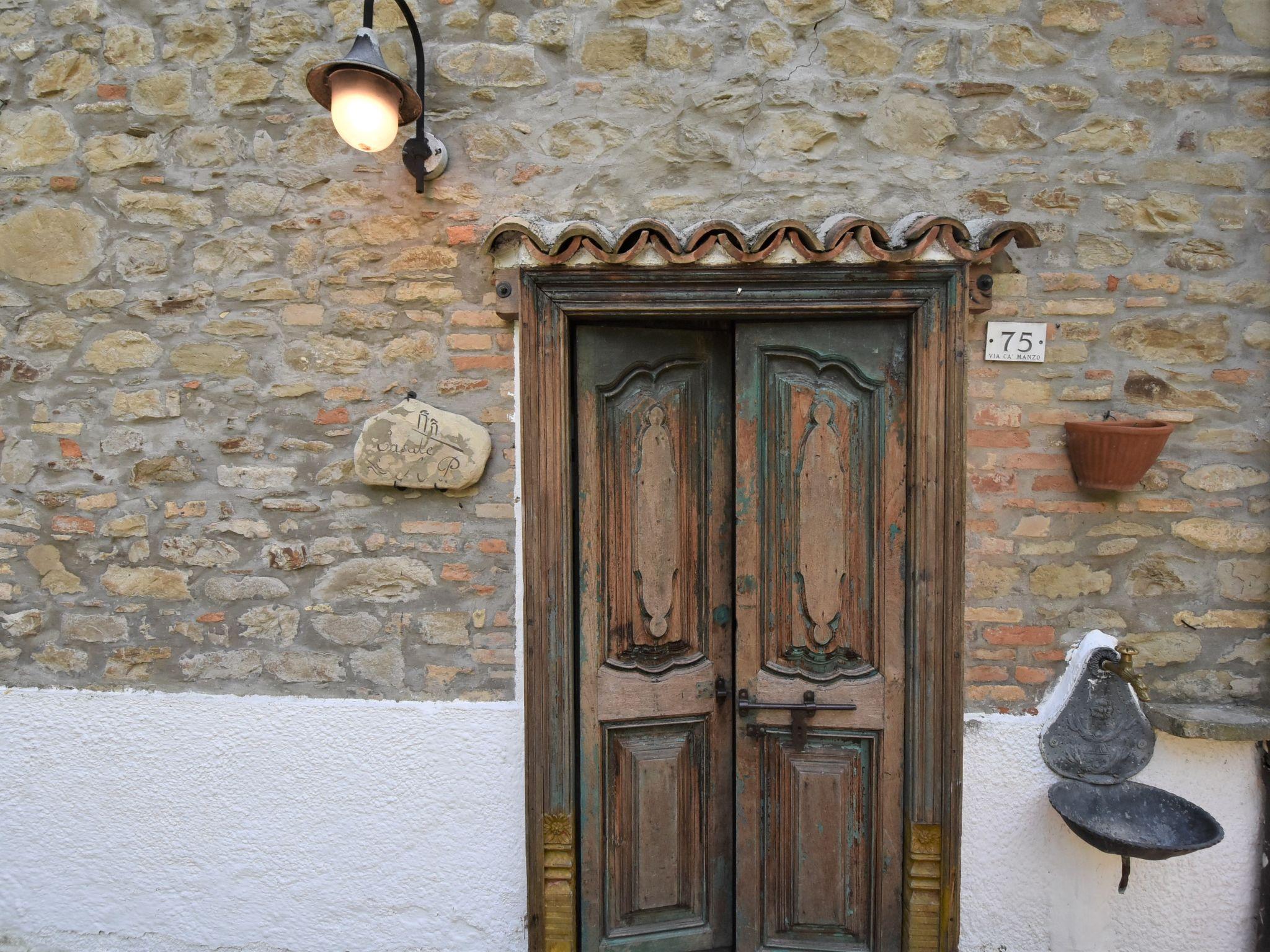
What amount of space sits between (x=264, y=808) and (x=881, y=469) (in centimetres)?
254

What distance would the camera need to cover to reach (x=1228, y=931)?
250 centimetres

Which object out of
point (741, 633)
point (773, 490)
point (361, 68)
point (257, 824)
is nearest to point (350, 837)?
point (257, 824)

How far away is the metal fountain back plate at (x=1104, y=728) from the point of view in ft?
8.09

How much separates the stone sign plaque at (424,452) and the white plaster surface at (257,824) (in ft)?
2.70

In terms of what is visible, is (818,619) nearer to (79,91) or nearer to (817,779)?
(817,779)

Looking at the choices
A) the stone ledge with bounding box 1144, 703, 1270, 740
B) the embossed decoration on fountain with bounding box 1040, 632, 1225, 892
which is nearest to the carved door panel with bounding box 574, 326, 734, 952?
the embossed decoration on fountain with bounding box 1040, 632, 1225, 892

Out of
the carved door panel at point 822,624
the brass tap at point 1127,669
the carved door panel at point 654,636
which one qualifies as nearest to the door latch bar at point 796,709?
the carved door panel at point 822,624

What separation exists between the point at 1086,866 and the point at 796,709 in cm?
113

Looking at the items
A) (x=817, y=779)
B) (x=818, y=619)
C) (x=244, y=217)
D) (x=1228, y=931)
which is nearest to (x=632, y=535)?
(x=818, y=619)

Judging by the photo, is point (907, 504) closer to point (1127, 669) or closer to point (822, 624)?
point (822, 624)

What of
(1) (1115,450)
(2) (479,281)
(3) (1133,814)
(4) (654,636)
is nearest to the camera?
(1) (1115,450)

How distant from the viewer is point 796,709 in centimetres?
257

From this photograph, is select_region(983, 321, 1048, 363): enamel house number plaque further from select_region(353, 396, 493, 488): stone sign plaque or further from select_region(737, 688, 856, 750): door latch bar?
select_region(353, 396, 493, 488): stone sign plaque

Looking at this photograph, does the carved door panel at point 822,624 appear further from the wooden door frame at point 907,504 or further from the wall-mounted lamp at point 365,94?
the wall-mounted lamp at point 365,94
